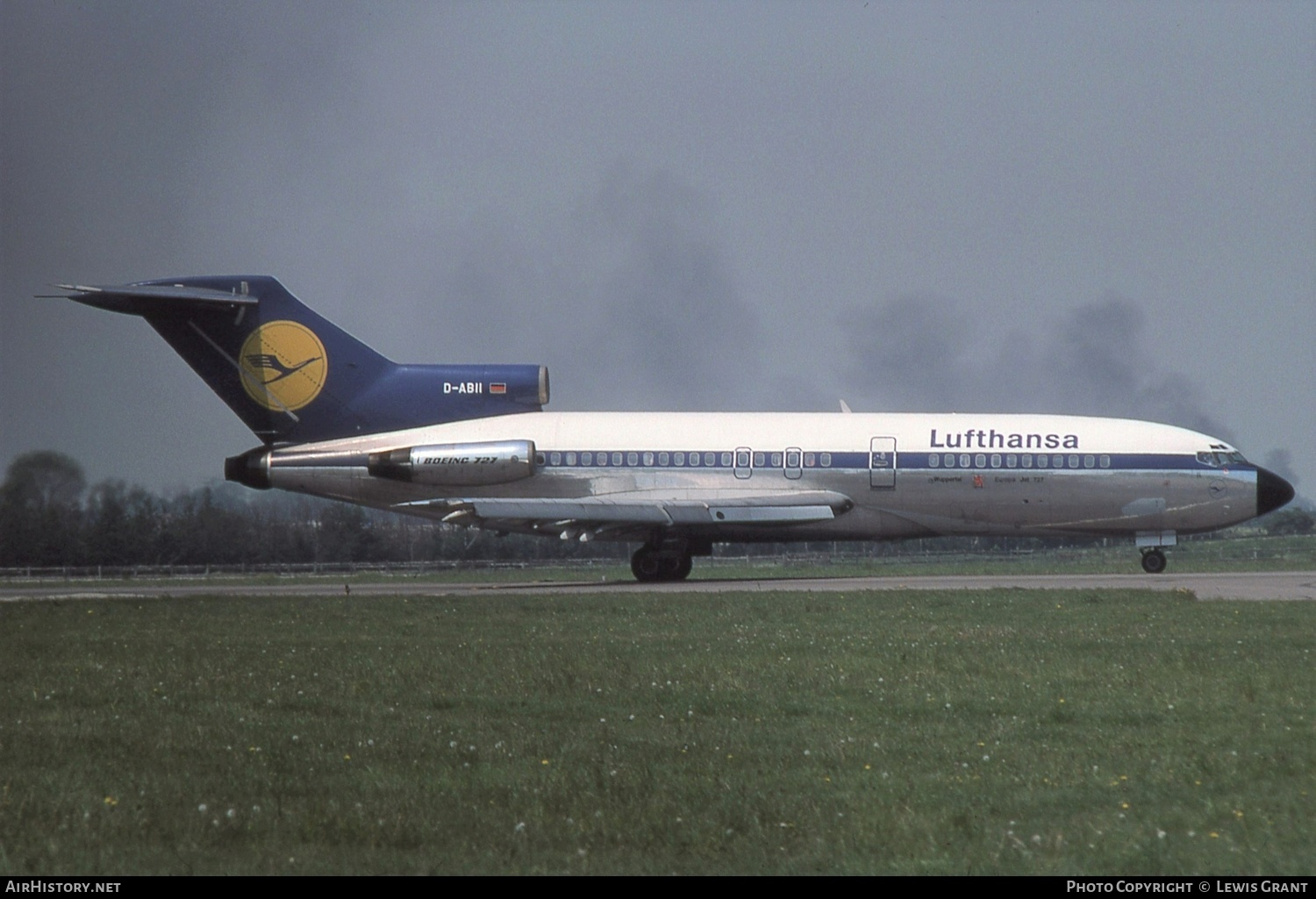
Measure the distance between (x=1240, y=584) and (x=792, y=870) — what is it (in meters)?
24.8

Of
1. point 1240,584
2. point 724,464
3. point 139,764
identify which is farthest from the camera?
point 724,464

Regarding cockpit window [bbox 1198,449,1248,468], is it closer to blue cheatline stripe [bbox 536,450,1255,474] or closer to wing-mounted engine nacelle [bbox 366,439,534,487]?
blue cheatline stripe [bbox 536,450,1255,474]

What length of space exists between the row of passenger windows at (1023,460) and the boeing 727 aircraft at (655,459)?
0.04 m

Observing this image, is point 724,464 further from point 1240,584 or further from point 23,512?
point 23,512

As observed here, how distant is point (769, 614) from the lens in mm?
21938

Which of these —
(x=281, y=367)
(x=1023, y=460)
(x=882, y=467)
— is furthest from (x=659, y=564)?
(x=281, y=367)

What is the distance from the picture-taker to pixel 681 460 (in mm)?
33500

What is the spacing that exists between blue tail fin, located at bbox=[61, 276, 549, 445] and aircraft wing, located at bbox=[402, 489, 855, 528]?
2.74m

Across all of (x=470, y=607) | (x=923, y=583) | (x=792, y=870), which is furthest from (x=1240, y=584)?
(x=792, y=870)

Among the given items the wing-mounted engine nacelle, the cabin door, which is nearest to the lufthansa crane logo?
the wing-mounted engine nacelle

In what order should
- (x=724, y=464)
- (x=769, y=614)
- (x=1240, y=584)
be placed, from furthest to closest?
1. (x=724, y=464)
2. (x=1240, y=584)
3. (x=769, y=614)

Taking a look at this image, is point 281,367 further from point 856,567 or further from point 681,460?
point 856,567

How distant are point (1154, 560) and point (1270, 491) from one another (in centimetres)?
331

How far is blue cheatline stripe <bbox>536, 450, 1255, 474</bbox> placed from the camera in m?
33.4
